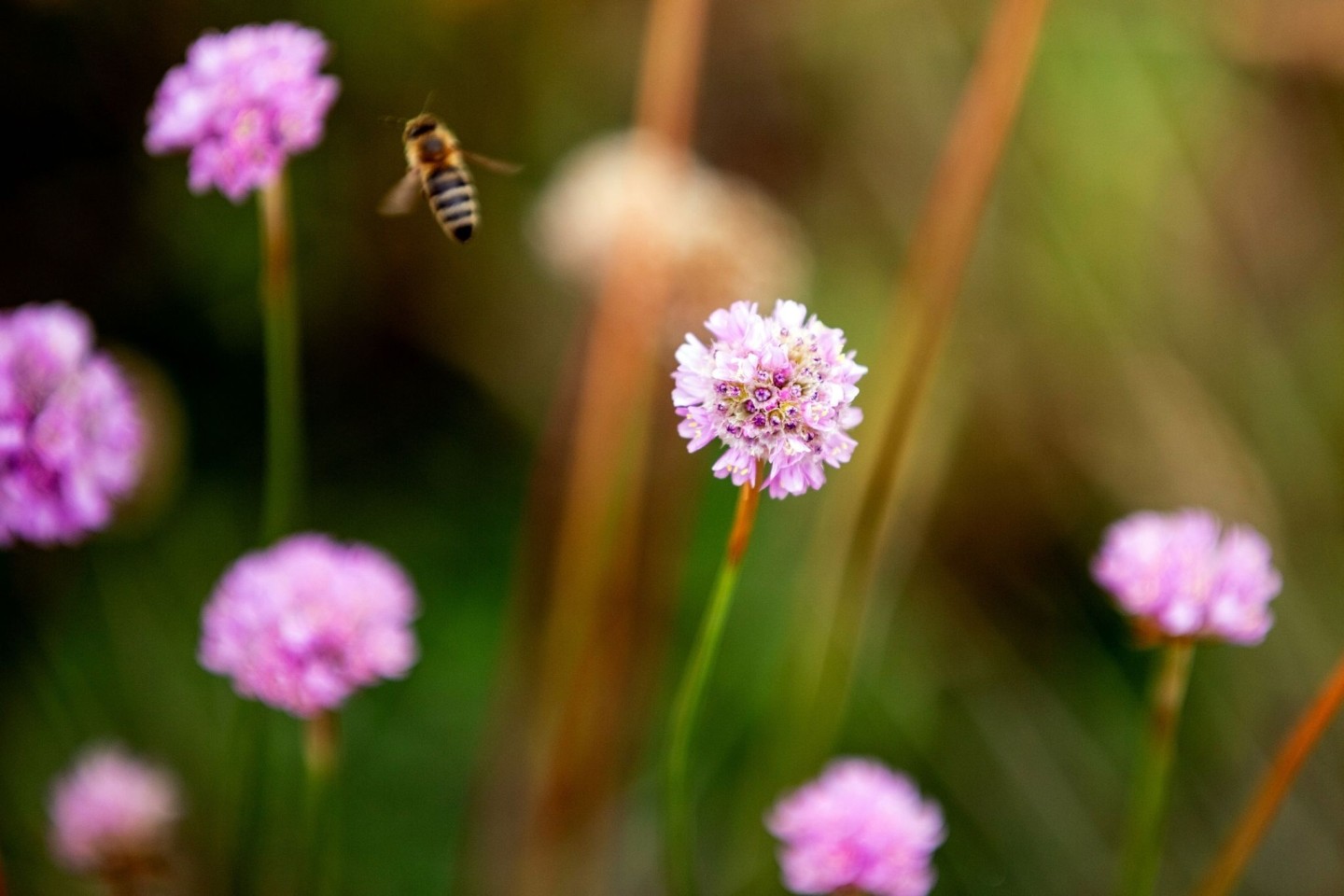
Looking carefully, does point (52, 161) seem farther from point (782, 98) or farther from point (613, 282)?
point (782, 98)

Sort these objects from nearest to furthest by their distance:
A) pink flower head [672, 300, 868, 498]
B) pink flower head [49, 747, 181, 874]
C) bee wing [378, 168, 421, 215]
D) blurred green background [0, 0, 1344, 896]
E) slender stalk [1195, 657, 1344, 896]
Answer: pink flower head [672, 300, 868, 498]
slender stalk [1195, 657, 1344, 896]
bee wing [378, 168, 421, 215]
pink flower head [49, 747, 181, 874]
blurred green background [0, 0, 1344, 896]

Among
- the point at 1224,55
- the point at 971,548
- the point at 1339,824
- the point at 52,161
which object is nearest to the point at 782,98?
the point at 1224,55

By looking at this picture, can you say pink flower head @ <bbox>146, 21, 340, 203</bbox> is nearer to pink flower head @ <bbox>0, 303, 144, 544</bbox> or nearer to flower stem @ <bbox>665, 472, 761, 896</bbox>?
pink flower head @ <bbox>0, 303, 144, 544</bbox>

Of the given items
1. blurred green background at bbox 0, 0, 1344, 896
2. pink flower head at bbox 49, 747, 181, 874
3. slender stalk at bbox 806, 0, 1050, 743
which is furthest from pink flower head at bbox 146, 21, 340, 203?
blurred green background at bbox 0, 0, 1344, 896

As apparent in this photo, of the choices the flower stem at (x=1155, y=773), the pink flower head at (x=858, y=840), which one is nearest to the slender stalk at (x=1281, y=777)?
the flower stem at (x=1155, y=773)

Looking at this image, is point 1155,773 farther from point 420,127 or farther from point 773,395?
point 420,127

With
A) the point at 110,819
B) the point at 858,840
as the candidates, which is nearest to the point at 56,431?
the point at 110,819
